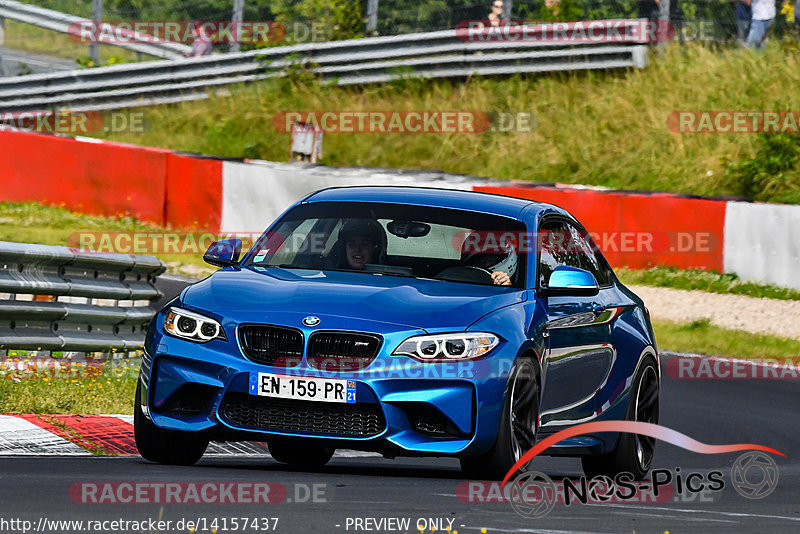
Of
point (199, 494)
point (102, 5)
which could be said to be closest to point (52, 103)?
point (102, 5)

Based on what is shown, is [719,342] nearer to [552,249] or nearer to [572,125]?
[552,249]

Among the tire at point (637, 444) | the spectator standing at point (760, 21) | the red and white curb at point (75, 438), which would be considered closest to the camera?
the red and white curb at point (75, 438)

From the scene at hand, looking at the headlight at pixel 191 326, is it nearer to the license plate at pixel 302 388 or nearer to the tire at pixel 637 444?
the license plate at pixel 302 388

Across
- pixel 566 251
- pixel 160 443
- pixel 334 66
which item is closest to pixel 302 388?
pixel 160 443

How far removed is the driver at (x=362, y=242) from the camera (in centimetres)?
743

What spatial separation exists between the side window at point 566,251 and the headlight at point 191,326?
1805 mm

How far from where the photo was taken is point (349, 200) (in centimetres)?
782

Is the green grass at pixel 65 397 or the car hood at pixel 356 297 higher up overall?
the car hood at pixel 356 297

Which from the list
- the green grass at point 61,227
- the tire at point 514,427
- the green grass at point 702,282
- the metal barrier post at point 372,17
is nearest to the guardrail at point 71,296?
the tire at point 514,427

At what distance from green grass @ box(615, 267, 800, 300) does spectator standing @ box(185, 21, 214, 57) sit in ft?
34.7

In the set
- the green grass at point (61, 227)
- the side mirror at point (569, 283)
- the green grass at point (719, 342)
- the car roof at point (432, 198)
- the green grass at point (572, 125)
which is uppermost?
the green grass at point (572, 125)

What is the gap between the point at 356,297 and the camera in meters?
6.55

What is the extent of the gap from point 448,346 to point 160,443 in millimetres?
1481

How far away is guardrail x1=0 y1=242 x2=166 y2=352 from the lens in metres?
9.66
